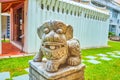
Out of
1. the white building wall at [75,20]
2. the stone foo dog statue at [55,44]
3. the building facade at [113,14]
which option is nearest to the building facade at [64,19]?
the white building wall at [75,20]

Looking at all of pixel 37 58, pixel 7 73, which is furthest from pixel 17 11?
pixel 37 58

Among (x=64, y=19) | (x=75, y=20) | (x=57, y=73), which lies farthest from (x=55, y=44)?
(x=75, y=20)

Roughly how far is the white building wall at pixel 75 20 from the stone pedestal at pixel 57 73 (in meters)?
2.60

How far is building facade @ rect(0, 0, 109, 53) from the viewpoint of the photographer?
14.0 feet

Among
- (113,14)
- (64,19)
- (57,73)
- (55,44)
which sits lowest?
(57,73)

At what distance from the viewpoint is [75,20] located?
18.1ft

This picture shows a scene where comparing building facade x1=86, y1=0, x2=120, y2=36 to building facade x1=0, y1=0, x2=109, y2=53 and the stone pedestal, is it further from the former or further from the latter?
the stone pedestal

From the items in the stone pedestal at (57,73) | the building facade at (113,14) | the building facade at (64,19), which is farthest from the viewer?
the building facade at (113,14)

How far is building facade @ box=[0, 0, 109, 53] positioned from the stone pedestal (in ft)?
8.52

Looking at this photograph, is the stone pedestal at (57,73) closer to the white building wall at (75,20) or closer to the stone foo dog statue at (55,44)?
the stone foo dog statue at (55,44)

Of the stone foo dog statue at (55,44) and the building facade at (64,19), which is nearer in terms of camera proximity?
the stone foo dog statue at (55,44)

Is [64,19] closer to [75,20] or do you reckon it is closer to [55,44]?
[75,20]

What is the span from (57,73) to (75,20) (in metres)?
4.23

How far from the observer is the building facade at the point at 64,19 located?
4.27 meters
